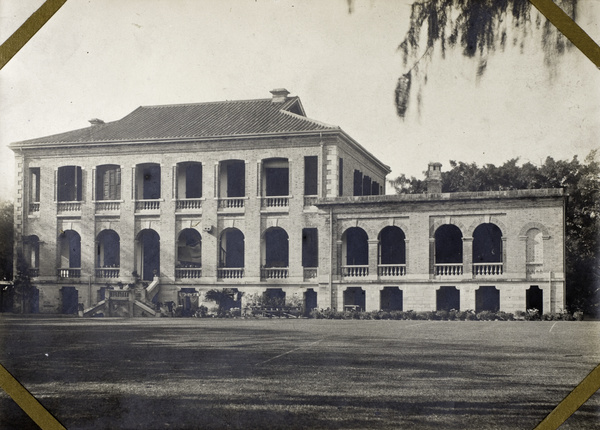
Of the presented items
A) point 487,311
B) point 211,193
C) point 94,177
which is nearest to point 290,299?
A: point 211,193

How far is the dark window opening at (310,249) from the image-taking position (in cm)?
529

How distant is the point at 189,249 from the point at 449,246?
2223 millimetres

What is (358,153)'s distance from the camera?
16.2ft

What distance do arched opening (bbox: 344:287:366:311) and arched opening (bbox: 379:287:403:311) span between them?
156mm

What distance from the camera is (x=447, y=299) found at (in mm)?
5137

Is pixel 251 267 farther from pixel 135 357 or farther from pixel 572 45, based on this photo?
pixel 572 45

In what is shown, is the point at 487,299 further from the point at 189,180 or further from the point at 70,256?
the point at 70,256

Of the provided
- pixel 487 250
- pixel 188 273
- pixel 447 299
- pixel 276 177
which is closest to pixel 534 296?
pixel 487 250

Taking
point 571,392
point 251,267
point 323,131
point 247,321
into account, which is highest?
point 323,131

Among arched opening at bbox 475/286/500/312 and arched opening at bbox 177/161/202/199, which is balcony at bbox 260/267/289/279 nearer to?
arched opening at bbox 177/161/202/199

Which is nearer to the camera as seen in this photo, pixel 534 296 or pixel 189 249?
pixel 534 296

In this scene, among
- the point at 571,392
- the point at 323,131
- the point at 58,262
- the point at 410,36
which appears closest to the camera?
the point at 571,392

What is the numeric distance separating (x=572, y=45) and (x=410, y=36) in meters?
1.15

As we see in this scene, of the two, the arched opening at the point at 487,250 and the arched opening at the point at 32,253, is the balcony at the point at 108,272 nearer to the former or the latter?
the arched opening at the point at 32,253
